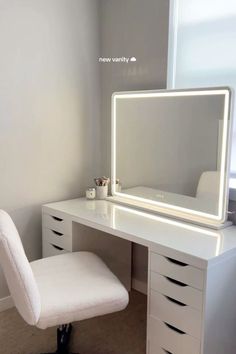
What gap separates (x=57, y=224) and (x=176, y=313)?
901mm

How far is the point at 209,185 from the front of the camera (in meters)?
1.84

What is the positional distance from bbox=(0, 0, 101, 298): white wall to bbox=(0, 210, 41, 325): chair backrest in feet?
2.63

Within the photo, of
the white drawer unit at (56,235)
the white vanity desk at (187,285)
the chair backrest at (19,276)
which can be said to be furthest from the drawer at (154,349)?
the white drawer unit at (56,235)

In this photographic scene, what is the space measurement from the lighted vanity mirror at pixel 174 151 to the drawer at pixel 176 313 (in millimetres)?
452

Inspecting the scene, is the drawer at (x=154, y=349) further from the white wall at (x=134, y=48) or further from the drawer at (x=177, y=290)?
the white wall at (x=134, y=48)

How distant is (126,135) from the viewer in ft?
7.49

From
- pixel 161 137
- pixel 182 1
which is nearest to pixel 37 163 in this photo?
pixel 161 137

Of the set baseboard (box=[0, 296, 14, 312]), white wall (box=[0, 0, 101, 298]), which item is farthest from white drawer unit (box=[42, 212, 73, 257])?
baseboard (box=[0, 296, 14, 312])

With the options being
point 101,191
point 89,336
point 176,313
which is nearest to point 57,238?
point 101,191

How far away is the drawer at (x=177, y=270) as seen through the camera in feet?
4.66

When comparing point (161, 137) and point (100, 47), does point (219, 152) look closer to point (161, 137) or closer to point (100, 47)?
point (161, 137)

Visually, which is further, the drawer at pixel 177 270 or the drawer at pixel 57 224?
the drawer at pixel 57 224

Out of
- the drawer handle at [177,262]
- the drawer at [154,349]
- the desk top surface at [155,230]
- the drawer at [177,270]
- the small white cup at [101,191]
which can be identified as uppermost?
the small white cup at [101,191]

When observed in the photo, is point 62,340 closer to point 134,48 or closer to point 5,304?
point 5,304
